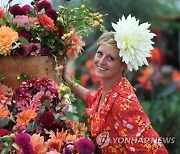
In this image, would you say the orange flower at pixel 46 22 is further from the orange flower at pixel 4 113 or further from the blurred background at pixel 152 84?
the blurred background at pixel 152 84

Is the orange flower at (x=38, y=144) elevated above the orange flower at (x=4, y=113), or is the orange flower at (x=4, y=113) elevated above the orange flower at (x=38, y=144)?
the orange flower at (x=4, y=113)

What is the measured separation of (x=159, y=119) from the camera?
4656 mm

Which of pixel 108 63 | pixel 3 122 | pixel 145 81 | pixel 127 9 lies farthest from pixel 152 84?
pixel 3 122

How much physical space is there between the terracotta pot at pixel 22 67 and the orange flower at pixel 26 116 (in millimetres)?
208

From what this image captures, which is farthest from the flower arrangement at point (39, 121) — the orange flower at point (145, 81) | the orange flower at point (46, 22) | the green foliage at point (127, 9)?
the green foliage at point (127, 9)

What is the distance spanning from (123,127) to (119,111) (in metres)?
0.08

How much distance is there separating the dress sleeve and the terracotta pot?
359 millimetres

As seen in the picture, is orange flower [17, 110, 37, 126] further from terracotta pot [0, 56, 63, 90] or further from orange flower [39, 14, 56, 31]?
orange flower [39, 14, 56, 31]

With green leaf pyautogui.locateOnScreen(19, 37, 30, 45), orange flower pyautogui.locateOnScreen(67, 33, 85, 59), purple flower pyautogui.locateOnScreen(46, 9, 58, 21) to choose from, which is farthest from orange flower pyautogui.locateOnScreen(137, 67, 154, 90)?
green leaf pyautogui.locateOnScreen(19, 37, 30, 45)

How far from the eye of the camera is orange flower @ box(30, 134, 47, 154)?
6.57 ft

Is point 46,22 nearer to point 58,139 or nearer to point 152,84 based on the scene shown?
point 58,139

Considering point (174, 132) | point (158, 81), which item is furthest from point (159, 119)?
point (158, 81)

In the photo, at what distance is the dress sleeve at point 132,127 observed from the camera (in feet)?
7.47

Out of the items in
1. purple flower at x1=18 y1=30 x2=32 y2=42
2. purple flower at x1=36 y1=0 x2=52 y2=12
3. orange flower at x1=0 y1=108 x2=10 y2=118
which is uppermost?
purple flower at x1=36 y1=0 x2=52 y2=12
